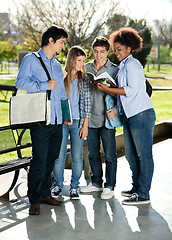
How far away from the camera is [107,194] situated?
4.84 m

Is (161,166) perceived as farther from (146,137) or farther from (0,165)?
(0,165)

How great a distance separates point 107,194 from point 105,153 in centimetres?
46

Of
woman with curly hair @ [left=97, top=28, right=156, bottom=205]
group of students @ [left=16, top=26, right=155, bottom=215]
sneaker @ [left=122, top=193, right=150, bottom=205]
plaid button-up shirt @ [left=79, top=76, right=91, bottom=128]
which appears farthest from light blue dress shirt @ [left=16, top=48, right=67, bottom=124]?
sneaker @ [left=122, top=193, right=150, bottom=205]

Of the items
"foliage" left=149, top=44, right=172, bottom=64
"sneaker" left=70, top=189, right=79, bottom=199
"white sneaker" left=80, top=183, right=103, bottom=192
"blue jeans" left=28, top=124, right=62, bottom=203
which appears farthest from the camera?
"foliage" left=149, top=44, right=172, bottom=64

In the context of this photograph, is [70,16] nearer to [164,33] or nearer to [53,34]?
[53,34]

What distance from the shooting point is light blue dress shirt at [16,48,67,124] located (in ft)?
13.6

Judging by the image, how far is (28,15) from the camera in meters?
21.3

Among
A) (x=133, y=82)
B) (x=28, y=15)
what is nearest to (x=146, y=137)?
(x=133, y=82)

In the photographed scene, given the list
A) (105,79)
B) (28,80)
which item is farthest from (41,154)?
(105,79)

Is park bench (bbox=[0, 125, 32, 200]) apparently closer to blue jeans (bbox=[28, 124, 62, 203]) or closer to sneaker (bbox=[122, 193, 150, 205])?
blue jeans (bbox=[28, 124, 62, 203])

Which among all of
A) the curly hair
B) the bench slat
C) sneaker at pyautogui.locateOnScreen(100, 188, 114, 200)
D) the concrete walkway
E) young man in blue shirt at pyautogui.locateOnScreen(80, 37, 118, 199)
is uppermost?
the curly hair

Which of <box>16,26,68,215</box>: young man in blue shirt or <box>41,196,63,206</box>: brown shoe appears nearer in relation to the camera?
<box>16,26,68,215</box>: young man in blue shirt

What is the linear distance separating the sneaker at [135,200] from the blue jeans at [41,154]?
93cm

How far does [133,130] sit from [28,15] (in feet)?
58.5
